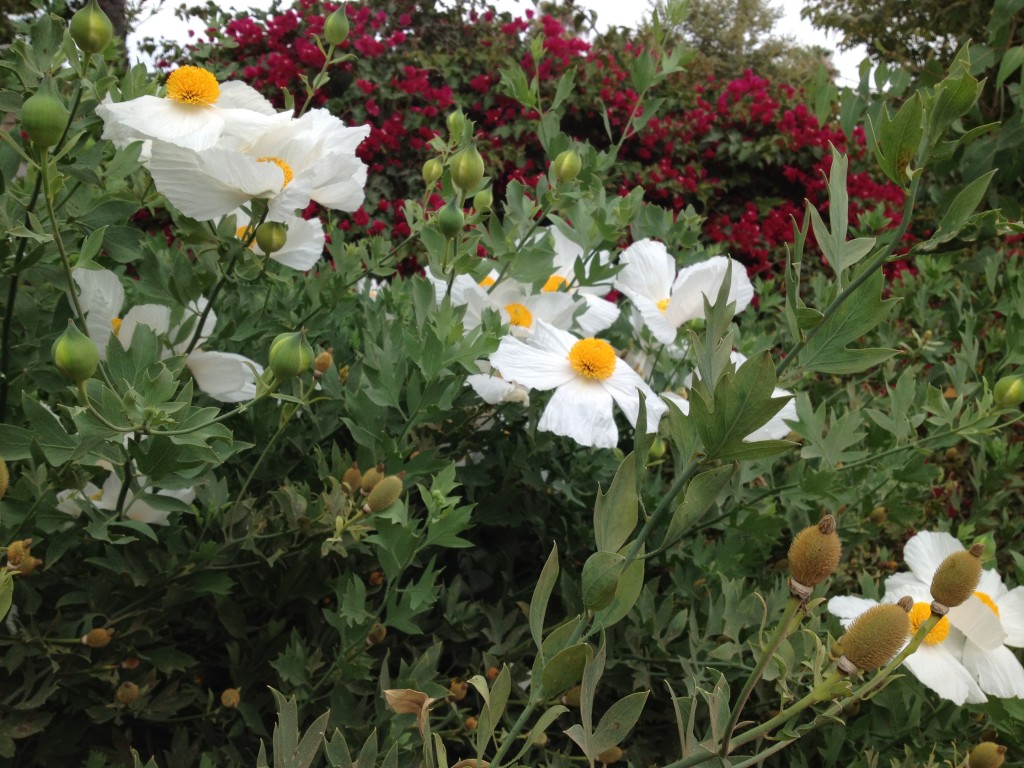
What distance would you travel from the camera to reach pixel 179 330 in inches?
36.9

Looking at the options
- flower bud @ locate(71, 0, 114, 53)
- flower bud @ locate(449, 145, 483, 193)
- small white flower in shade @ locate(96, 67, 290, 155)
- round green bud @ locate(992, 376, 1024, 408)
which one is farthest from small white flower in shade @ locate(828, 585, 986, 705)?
flower bud @ locate(71, 0, 114, 53)

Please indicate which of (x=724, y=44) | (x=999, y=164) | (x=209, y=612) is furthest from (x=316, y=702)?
(x=724, y=44)

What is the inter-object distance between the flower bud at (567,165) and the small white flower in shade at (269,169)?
0.80 ft

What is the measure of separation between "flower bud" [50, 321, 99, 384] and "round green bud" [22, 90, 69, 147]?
0.48ft

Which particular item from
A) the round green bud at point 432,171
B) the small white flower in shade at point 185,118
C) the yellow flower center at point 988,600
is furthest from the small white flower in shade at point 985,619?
the small white flower in shade at point 185,118

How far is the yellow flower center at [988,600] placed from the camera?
1032mm

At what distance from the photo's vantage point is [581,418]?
968 mm

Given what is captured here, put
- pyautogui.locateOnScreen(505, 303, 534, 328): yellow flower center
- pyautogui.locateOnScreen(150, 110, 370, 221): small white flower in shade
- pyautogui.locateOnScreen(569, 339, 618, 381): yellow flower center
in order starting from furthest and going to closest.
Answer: pyautogui.locateOnScreen(505, 303, 534, 328): yellow flower center
pyautogui.locateOnScreen(569, 339, 618, 381): yellow flower center
pyautogui.locateOnScreen(150, 110, 370, 221): small white flower in shade

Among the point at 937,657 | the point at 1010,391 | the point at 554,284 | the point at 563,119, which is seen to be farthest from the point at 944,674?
the point at 563,119

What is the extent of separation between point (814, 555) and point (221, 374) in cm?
67

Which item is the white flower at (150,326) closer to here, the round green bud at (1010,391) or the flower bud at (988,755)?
the flower bud at (988,755)

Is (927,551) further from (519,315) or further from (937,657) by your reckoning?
(519,315)

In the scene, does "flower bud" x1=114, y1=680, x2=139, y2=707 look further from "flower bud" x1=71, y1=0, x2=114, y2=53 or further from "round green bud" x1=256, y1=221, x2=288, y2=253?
"flower bud" x1=71, y1=0, x2=114, y2=53

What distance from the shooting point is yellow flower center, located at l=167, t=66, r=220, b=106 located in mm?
892
